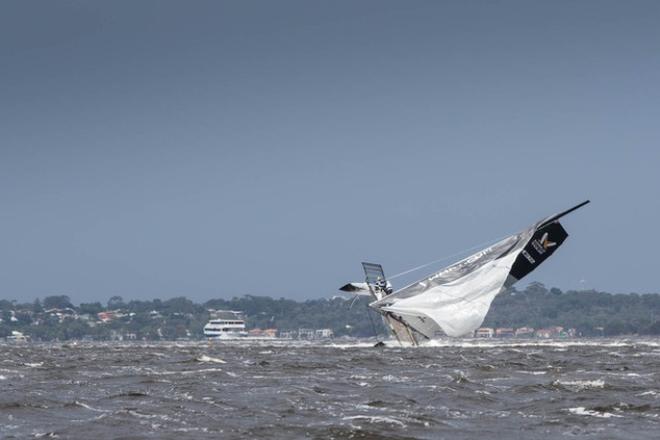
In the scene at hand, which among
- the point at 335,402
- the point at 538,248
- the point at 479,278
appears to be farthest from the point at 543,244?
the point at 335,402

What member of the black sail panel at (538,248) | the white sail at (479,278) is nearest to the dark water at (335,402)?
the white sail at (479,278)

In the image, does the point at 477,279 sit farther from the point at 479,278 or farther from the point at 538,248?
the point at 538,248

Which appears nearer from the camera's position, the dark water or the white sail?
the dark water

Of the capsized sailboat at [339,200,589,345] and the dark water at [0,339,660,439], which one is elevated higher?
the capsized sailboat at [339,200,589,345]

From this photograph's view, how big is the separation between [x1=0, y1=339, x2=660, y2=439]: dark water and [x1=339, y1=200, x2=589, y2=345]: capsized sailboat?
27.4 m

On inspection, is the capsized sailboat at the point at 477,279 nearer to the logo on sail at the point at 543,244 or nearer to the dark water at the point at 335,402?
the logo on sail at the point at 543,244

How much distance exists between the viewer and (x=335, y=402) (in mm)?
36594

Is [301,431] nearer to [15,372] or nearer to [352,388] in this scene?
[352,388]

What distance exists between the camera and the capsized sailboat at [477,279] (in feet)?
273

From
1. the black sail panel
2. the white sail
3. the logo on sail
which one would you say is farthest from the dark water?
the logo on sail

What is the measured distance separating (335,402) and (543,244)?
4927cm

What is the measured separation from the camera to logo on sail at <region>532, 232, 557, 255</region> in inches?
3287

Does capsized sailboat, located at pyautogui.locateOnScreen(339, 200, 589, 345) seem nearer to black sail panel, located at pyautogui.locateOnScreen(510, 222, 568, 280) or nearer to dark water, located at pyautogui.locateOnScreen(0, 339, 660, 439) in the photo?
black sail panel, located at pyautogui.locateOnScreen(510, 222, 568, 280)

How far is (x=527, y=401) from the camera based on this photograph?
120 ft
